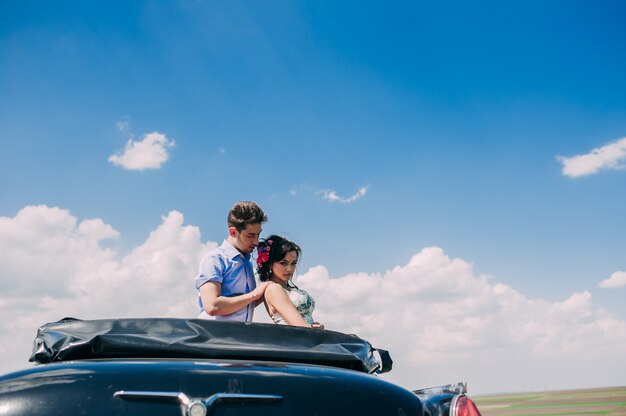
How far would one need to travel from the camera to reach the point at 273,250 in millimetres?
4977

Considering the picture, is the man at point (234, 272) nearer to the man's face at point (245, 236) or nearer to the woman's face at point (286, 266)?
the man's face at point (245, 236)

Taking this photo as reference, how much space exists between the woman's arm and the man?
0.29ft

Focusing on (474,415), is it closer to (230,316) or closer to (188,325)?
(188,325)

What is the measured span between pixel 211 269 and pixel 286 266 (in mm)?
875

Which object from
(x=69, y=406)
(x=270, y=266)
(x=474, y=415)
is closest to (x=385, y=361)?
(x=474, y=415)

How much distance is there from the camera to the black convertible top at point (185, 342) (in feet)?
7.35

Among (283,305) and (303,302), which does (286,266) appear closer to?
(303,302)

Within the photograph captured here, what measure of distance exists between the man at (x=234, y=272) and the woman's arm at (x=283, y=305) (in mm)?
87

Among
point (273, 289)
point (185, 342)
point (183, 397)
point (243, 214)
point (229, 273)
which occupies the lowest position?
point (183, 397)

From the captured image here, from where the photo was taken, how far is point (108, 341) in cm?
222

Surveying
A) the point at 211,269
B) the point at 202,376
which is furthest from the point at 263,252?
the point at 202,376

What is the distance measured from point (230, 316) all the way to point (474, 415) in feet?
7.58

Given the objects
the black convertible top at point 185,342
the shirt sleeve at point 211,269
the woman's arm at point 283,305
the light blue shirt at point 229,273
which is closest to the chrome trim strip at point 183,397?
the black convertible top at point 185,342

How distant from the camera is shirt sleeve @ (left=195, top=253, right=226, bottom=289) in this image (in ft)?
13.8
